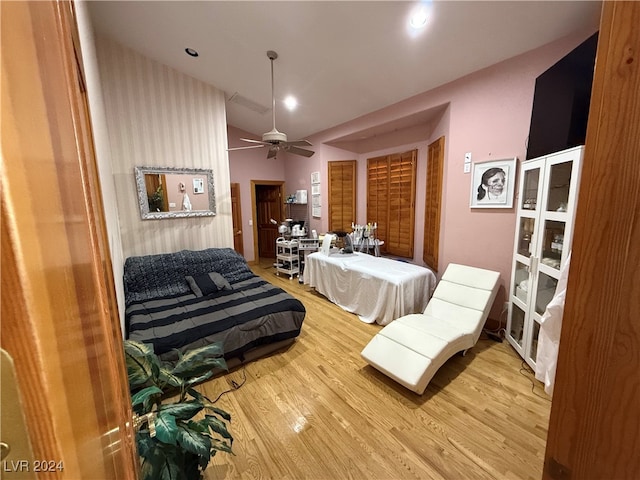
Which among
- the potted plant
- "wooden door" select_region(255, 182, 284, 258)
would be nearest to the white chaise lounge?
the potted plant

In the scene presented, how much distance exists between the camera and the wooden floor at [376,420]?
4.81ft

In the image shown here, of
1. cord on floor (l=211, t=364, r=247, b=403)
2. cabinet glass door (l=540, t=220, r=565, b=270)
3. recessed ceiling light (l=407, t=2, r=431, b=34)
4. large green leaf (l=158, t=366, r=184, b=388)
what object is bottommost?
cord on floor (l=211, t=364, r=247, b=403)

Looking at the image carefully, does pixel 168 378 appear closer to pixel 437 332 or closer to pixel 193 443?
pixel 193 443

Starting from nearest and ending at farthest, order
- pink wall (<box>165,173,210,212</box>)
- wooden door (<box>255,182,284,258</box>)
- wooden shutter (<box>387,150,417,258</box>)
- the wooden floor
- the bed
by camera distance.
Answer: the wooden floor
the bed
pink wall (<box>165,173,210,212</box>)
wooden shutter (<box>387,150,417,258</box>)
wooden door (<box>255,182,284,258</box>)

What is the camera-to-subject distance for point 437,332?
221 centimetres

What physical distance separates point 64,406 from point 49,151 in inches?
11.3

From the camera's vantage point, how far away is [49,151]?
11.9 inches

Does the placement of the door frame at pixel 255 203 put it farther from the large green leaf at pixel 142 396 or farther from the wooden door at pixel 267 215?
the large green leaf at pixel 142 396

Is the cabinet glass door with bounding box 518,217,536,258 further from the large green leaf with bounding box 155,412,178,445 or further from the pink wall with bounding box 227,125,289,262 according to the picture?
the pink wall with bounding box 227,125,289,262

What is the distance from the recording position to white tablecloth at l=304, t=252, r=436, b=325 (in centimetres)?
297

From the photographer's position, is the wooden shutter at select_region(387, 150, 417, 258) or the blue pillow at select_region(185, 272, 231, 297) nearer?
the blue pillow at select_region(185, 272, 231, 297)

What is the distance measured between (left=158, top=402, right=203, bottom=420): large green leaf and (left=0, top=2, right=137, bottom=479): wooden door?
63 centimetres

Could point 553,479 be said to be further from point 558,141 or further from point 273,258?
point 273,258

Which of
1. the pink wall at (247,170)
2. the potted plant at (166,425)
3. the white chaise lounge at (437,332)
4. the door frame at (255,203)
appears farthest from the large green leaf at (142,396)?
the door frame at (255,203)
